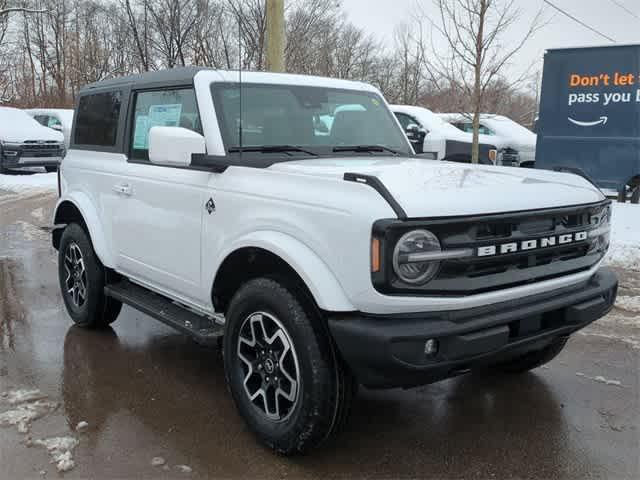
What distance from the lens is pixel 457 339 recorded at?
270 cm

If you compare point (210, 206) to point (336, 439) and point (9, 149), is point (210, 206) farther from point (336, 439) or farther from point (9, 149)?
point (9, 149)

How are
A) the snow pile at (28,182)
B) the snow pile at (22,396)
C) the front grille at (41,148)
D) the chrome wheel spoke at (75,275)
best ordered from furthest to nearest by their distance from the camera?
1. the front grille at (41,148)
2. the snow pile at (28,182)
3. the chrome wheel spoke at (75,275)
4. the snow pile at (22,396)

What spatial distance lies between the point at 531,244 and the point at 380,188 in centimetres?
82

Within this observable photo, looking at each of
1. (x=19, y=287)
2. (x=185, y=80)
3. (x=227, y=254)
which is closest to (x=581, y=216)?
(x=227, y=254)

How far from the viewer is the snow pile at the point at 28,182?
15.5m

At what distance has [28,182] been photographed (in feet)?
54.0

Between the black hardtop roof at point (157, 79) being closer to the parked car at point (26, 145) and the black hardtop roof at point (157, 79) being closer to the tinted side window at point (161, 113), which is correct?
the tinted side window at point (161, 113)

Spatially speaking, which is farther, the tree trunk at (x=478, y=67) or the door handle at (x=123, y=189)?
the tree trunk at (x=478, y=67)

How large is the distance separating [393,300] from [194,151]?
5.02ft

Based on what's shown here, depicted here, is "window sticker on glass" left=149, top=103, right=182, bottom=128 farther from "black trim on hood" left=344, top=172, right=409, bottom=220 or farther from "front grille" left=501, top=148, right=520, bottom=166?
"front grille" left=501, top=148, right=520, bottom=166

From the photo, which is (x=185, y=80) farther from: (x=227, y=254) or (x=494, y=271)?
(x=494, y=271)

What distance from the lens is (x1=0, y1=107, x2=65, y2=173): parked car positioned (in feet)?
57.0

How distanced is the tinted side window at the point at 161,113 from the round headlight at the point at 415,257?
1767mm

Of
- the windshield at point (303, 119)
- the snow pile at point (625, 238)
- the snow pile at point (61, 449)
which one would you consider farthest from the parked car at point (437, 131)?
the snow pile at point (61, 449)
